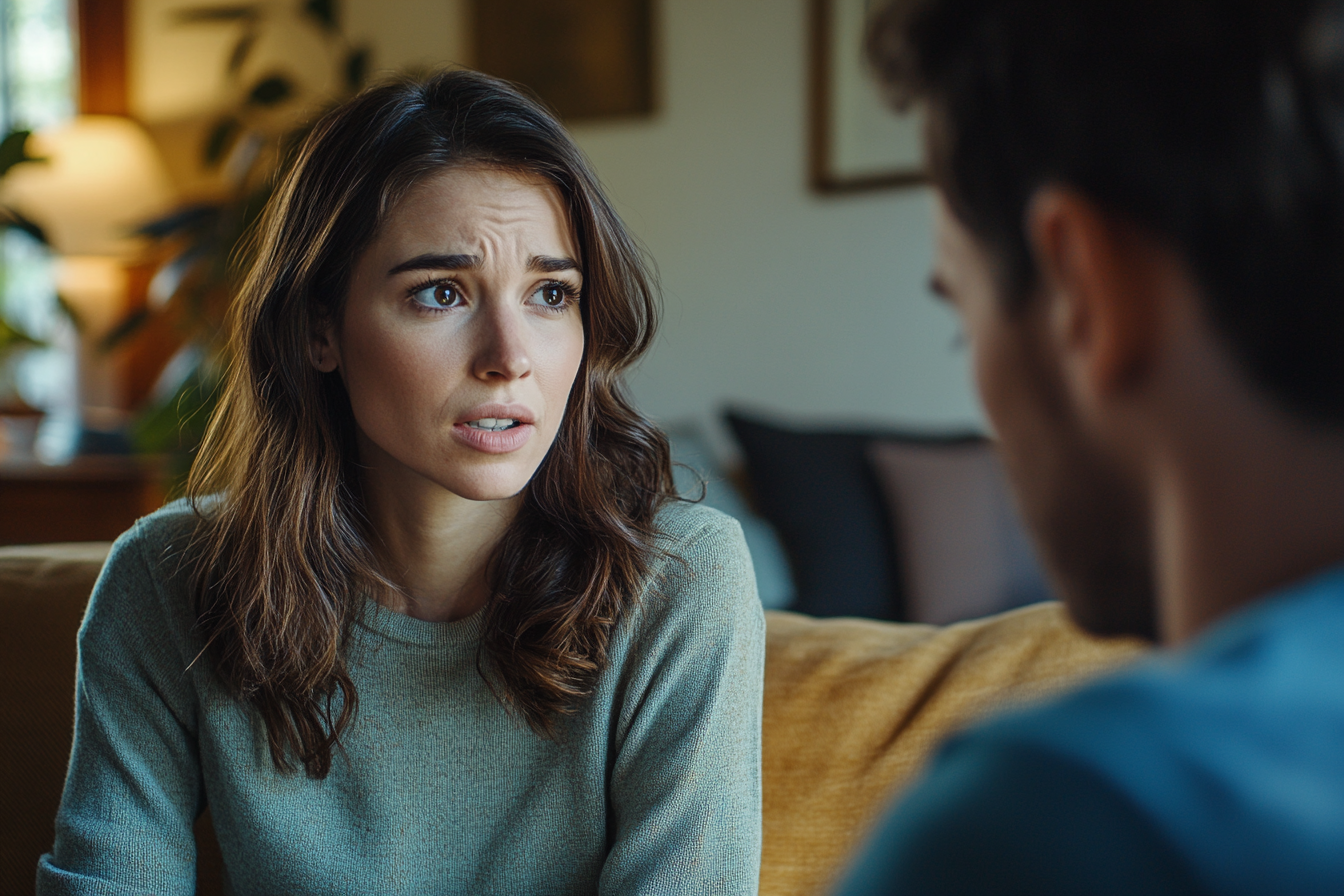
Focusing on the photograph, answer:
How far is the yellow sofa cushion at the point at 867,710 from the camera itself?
3.60 feet

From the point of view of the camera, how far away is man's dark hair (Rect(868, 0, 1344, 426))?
1.27 ft

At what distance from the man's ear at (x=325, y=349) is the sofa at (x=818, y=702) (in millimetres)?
408

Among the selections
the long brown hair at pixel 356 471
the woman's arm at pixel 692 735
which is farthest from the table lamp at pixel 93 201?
the woman's arm at pixel 692 735

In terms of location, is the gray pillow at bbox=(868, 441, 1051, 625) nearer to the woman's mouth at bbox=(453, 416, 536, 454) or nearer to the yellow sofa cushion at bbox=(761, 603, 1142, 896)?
the yellow sofa cushion at bbox=(761, 603, 1142, 896)

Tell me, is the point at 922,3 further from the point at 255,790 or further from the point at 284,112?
the point at 284,112

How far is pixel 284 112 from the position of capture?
155 inches

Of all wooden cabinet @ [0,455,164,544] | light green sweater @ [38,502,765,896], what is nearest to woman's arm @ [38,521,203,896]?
light green sweater @ [38,502,765,896]

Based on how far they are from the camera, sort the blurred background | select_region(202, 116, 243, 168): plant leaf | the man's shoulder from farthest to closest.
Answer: select_region(202, 116, 243, 168): plant leaf → the blurred background → the man's shoulder

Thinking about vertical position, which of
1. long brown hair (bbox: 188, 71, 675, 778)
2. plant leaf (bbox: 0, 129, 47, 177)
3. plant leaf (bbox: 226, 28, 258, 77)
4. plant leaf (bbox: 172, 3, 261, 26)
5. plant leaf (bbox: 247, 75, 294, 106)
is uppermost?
plant leaf (bbox: 172, 3, 261, 26)

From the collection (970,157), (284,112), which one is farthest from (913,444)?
(284,112)

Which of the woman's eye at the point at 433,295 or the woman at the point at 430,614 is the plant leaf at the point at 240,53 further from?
the woman's eye at the point at 433,295

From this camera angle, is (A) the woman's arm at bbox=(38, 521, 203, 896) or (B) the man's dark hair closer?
(B) the man's dark hair

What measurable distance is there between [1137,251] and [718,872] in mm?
749

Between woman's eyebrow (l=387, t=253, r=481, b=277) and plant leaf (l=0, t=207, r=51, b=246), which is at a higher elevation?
plant leaf (l=0, t=207, r=51, b=246)
